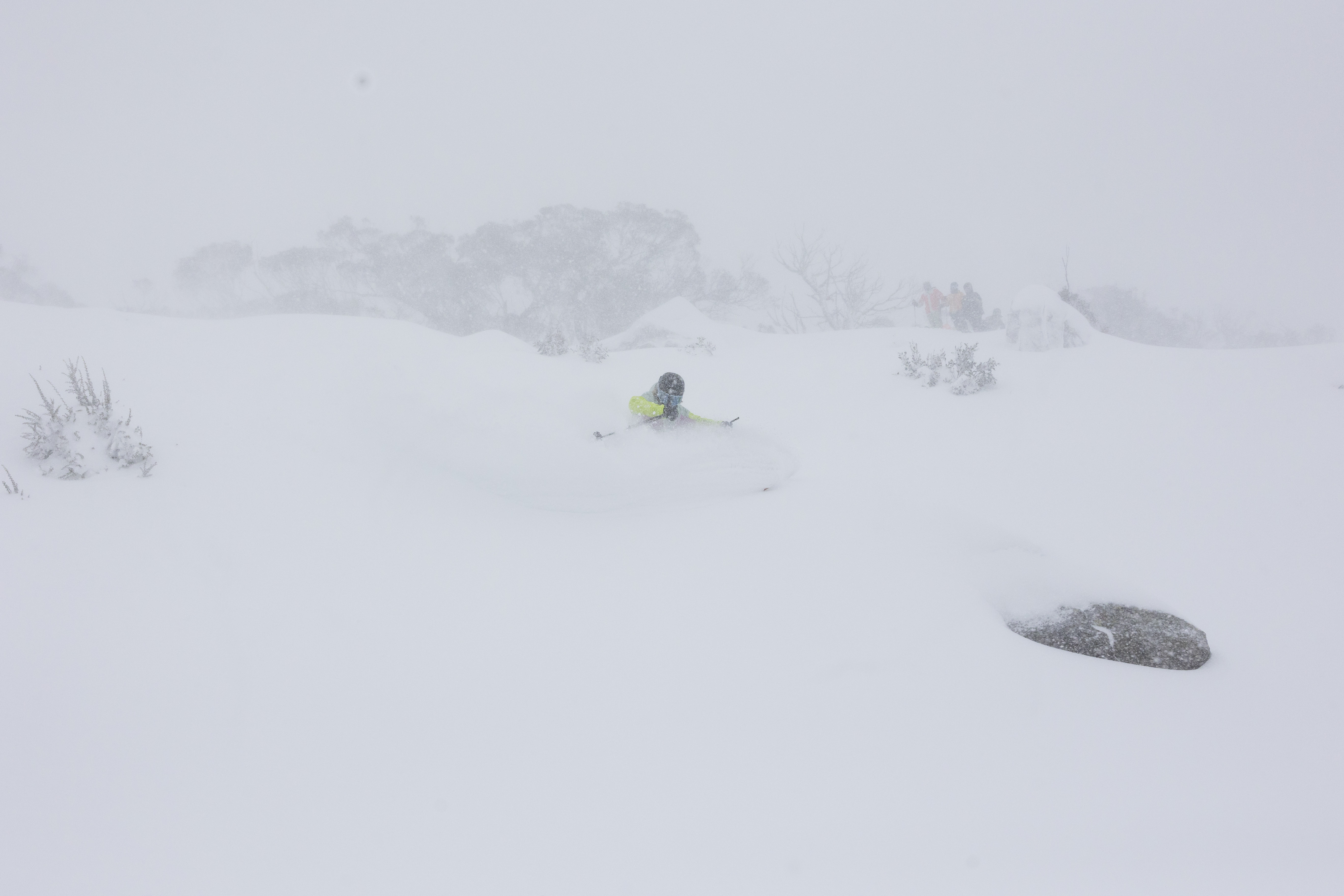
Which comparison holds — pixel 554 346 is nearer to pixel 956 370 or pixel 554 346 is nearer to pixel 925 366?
pixel 925 366

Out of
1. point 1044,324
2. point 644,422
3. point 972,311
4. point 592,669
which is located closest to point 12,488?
point 592,669

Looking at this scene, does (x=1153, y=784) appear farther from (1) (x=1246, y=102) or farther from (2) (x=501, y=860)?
(1) (x=1246, y=102)

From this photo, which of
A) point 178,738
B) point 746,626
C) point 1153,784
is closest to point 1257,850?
point 1153,784

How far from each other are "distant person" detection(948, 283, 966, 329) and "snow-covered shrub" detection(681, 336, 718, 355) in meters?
7.82

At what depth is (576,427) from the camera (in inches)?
258

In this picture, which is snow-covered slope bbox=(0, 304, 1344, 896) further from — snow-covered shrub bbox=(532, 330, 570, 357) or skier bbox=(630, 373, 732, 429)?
snow-covered shrub bbox=(532, 330, 570, 357)

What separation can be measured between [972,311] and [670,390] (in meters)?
16.3

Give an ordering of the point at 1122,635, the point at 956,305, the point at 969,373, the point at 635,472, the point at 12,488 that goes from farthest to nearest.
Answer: the point at 956,305 → the point at 969,373 → the point at 635,472 → the point at 12,488 → the point at 1122,635

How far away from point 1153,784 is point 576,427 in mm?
5199

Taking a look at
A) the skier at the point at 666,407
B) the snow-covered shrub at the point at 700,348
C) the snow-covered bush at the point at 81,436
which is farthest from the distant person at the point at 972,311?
the snow-covered bush at the point at 81,436

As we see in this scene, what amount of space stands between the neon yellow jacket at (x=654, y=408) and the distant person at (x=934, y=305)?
15.6 meters

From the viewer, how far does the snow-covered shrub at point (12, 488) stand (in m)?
4.09

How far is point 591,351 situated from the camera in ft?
47.3

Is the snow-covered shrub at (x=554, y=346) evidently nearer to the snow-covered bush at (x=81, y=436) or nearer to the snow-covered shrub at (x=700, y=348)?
the snow-covered shrub at (x=700, y=348)
